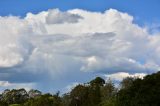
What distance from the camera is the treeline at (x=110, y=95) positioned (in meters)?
96.7

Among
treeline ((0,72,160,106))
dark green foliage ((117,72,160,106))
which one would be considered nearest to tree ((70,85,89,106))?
treeline ((0,72,160,106))

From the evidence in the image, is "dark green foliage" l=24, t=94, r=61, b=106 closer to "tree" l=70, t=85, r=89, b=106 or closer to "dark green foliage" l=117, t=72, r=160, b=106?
"tree" l=70, t=85, r=89, b=106

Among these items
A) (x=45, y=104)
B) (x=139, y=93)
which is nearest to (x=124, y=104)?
(x=139, y=93)

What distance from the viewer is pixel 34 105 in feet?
535

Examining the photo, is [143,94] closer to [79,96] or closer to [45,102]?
[45,102]

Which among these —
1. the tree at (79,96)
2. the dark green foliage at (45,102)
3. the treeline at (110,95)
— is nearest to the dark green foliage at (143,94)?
the treeline at (110,95)

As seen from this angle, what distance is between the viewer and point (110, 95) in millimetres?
166500

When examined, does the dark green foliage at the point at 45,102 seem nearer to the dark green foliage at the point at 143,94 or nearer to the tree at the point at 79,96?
the tree at the point at 79,96

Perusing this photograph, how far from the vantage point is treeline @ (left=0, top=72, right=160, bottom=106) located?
317 ft

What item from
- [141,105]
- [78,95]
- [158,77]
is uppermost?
[78,95]

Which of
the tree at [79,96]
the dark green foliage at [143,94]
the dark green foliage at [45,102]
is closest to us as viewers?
the dark green foliage at [143,94]

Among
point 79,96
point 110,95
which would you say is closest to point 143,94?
point 110,95

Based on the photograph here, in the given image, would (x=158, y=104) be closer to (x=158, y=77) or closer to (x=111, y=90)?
(x=158, y=77)

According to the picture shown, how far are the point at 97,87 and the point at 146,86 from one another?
78693 millimetres
